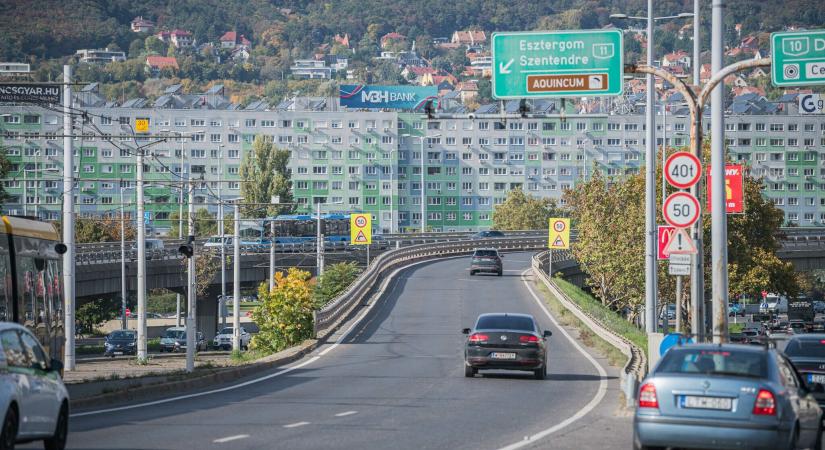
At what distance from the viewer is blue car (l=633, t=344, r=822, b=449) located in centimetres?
1428

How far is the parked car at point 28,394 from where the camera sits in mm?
13445

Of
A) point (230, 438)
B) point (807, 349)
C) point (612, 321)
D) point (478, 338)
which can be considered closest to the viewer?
point (230, 438)

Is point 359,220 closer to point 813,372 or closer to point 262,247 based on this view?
point 262,247

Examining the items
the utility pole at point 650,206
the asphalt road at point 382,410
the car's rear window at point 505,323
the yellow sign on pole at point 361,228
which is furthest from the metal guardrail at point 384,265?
the car's rear window at point 505,323

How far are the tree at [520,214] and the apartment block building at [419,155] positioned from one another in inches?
812

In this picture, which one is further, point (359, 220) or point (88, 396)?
point (359, 220)

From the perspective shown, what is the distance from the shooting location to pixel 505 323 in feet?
99.0

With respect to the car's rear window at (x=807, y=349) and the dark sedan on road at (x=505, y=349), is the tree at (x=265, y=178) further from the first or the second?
the car's rear window at (x=807, y=349)

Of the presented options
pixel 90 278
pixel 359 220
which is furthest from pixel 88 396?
pixel 90 278

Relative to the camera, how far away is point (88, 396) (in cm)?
2216

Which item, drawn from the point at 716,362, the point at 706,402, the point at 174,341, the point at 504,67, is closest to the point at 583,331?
the point at 504,67

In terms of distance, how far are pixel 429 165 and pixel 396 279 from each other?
101 meters

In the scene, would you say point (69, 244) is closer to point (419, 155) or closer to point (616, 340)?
point (616, 340)

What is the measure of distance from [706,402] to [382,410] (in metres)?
8.14
